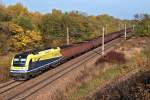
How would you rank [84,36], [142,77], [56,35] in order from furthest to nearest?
[84,36], [56,35], [142,77]

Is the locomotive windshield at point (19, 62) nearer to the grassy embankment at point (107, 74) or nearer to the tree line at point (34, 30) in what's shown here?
the grassy embankment at point (107, 74)

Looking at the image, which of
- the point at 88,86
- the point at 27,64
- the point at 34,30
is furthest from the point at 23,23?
the point at 88,86

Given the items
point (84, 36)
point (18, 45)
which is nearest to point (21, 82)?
point (18, 45)

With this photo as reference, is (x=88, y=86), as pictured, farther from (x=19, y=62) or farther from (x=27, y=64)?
(x=19, y=62)

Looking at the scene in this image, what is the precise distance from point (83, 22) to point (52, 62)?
196 feet

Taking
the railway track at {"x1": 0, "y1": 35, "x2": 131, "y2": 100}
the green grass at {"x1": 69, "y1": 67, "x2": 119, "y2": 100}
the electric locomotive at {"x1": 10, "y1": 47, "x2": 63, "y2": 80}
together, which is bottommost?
the railway track at {"x1": 0, "y1": 35, "x2": 131, "y2": 100}

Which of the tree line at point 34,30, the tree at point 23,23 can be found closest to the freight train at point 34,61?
the tree line at point 34,30

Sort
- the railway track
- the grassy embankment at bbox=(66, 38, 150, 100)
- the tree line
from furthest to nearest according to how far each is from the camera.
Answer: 1. the tree line
2. the railway track
3. the grassy embankment at bbox=(66, 38, 150, 100)

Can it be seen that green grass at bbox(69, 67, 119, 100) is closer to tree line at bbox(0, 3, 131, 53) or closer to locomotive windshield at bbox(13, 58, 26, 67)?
locomotive windshield at bbox(13, 58, 26, 67)

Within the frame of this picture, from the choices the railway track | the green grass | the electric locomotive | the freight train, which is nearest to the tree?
the freight train

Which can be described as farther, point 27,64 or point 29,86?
point 27,64

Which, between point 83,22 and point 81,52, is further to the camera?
point 83,22

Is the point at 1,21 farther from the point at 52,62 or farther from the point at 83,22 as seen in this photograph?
the point at 52,62

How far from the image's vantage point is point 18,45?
66250 millimetres
